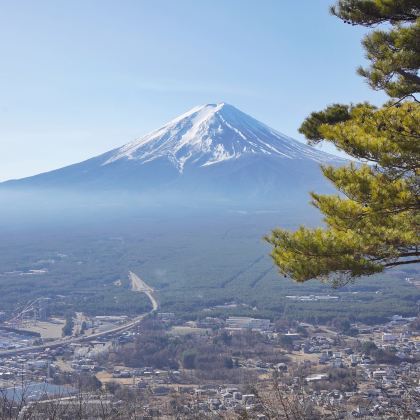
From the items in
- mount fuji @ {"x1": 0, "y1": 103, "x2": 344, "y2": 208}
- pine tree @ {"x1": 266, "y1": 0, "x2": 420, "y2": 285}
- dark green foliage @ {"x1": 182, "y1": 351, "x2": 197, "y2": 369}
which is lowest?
dark green foliage @ {"x1": 182, "y1": 351, "x2": 197, "y2": 369}

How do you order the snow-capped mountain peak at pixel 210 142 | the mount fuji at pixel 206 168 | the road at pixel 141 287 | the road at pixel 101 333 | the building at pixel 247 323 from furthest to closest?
the snow-capped mountain peak at pixel 210 142 < the mount fuji at pixel 206 168 < the road at pixel 141 287 < the building at pixel 247 323 < the road at pixel 101 333

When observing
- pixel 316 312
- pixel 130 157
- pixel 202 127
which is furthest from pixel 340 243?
pixel 202 127

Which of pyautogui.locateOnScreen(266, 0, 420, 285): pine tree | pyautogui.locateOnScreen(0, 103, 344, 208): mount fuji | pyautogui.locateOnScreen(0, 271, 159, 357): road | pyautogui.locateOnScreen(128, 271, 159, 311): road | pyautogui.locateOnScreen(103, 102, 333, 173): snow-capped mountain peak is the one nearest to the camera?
pyautogui.locateOnScreen(266, 0, 420, 285): pine tree

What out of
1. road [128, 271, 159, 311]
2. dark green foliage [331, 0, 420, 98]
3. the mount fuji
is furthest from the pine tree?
the mount fuji

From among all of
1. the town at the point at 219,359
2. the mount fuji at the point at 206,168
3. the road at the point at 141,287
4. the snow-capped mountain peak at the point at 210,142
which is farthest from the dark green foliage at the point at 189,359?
the snow-capped mountain peak at the point at 210,142

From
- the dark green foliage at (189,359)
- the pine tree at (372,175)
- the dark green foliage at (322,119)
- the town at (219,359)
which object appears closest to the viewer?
the pine tree at (372,175)

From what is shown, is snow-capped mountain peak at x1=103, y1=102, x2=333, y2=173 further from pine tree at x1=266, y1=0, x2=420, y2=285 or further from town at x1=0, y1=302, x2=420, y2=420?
pine tree at x1=266, y1=0, x2=420, y2=285

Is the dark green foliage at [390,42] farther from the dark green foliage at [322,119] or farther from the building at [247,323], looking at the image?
the building at [247,323]
